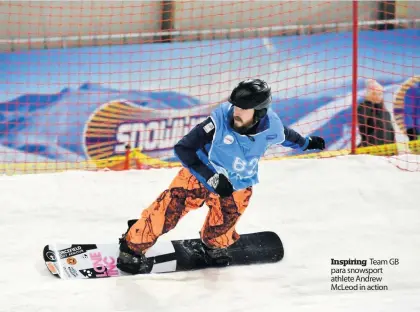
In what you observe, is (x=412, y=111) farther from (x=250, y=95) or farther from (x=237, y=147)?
(x=250, y=95)

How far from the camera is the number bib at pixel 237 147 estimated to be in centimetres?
368

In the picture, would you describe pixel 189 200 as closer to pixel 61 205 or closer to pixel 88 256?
pixel 88 256

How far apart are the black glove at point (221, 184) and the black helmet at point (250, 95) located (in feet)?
1.14

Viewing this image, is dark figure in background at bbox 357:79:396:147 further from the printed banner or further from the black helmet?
the black helmet

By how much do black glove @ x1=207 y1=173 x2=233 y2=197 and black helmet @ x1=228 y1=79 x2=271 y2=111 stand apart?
35 centimetres

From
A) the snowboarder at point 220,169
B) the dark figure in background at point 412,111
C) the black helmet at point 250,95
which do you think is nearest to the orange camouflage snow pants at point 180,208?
the snowboarder at point 220,169

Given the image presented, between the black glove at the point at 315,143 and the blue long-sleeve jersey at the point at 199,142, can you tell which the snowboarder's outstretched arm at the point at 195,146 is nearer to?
the blue long-sleeve jersey at the point at 199,142

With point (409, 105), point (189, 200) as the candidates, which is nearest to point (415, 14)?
point (409, 105)

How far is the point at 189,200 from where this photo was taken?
154 inches

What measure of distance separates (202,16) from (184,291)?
4.60 meters

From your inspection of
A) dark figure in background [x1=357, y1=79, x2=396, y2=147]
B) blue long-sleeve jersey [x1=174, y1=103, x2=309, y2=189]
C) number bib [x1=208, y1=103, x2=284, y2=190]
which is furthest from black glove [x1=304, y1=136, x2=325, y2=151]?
dark figure in background [x1=357, y1=79, x2=396, y2=147]
